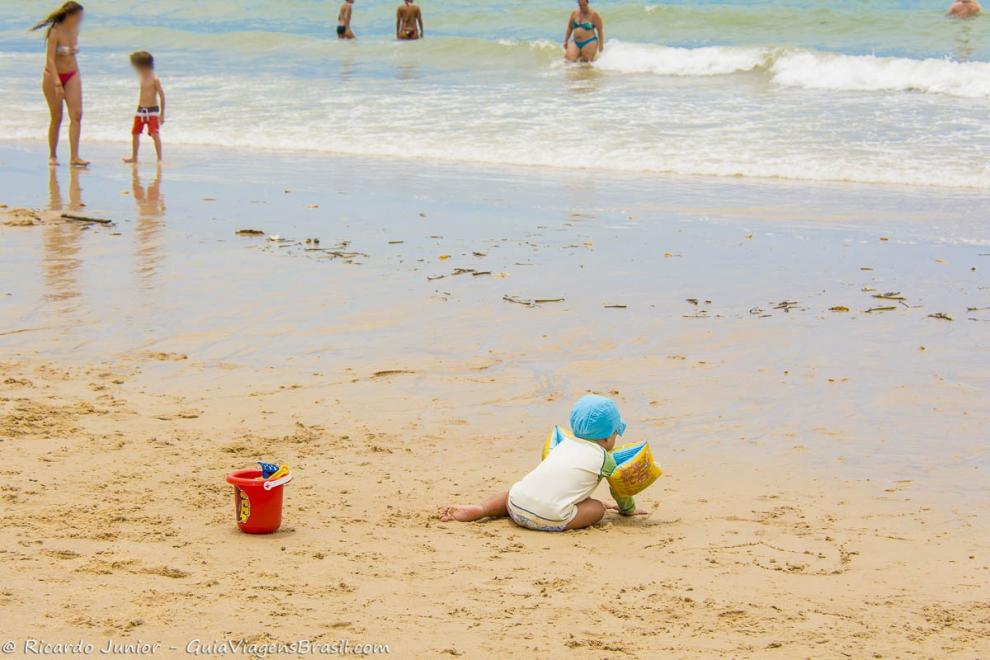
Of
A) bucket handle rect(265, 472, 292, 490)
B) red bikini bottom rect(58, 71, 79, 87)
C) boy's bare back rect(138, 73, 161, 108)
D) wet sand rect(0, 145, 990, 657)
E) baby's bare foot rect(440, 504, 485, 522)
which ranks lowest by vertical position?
baby's bare foot rect(440, 504, 485, 522)

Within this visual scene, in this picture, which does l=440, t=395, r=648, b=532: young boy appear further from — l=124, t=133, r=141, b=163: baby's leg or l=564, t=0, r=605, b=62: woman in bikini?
l=564, t=0, r=605, b=62: woman in bikini

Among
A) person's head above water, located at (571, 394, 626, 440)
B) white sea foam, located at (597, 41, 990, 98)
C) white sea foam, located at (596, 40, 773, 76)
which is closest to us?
person's head above water, located at (571, 394, 626, 440)

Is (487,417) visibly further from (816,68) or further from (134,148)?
(816,68)

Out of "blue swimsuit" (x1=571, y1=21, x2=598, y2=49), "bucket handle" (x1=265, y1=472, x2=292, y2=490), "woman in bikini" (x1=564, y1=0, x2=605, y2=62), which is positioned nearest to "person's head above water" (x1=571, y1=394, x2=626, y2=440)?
"bucket handle" (x1=265, y1=472, x2=292, y2=490)

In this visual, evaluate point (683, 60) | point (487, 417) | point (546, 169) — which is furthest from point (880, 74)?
point (487, 417)

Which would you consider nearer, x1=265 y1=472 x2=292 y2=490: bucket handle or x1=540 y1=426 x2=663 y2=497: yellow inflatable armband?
→ x1=265 y1=472 x2=292 y2=490: bucket handle

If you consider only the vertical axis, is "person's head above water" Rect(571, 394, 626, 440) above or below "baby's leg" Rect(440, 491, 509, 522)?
above

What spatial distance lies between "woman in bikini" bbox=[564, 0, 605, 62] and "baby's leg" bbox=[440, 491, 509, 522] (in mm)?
19029

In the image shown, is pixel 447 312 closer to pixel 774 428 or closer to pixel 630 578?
pixel 774 428

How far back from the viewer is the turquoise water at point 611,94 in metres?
13.6

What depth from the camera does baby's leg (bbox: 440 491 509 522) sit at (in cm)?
431

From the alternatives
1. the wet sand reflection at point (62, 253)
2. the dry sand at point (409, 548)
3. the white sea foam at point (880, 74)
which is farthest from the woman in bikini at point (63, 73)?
the white sea foam at point (880, 74)

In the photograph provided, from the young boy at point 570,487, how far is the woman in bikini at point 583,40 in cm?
1876

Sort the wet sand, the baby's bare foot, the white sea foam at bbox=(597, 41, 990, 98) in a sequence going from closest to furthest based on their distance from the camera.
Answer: the wet sand → the baby's bare foot → the white sea foam at bbox=(597, 41, 990, 98)
